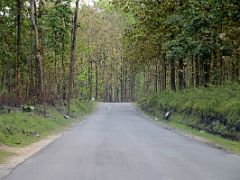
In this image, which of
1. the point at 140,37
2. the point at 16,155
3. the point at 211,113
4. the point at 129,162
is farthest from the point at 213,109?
the point at 140,37

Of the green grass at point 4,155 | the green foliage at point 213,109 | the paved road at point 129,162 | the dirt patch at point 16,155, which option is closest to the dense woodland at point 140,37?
the green foliage at point 213,109

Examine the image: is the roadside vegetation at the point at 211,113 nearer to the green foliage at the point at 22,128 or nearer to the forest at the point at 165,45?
the forest at the point at 165,45

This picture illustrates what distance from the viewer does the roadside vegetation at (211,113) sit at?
21.1 meters

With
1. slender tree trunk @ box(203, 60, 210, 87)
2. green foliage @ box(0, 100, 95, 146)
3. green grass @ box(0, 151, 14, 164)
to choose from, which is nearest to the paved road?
green grass @ box(0, 151, 14, 164)

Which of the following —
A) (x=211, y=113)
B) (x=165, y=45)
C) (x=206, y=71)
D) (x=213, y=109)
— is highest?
(x=165, y=45)

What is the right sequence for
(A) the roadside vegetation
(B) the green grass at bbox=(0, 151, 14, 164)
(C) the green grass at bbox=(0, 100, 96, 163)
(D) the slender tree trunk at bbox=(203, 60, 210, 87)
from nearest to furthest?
1. (B) the green grass at bbox=(0, 151, 14, 164)
2. (C) the green grass at bbox=(0, 100, 96, 163)
3. (A) the roadside vegetation
4. (D) the slender tree trunk at bbox=(203, 60, 210, 87)

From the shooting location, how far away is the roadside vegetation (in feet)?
69.3

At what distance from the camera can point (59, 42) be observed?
45875 millimetres

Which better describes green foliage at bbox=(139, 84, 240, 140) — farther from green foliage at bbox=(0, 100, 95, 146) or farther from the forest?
green foliage at bbox=(0, 100, 95, 146)

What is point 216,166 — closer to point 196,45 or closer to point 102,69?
point 196,45

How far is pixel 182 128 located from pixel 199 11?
8.09m

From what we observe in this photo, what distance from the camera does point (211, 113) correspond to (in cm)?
2523

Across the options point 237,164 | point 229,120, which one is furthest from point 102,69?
point 237,164

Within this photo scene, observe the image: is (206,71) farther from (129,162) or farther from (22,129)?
(129,162)
